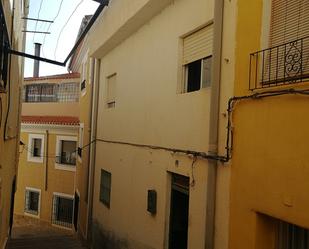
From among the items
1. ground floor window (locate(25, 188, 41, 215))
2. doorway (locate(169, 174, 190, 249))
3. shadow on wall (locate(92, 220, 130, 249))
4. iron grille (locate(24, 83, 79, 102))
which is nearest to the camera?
doorway (locate(169, 174, 190, 249))

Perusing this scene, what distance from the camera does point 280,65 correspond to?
4.88 metres

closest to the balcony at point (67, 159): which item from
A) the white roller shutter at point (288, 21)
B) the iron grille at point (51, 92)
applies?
the iron grille at point (51, 92)

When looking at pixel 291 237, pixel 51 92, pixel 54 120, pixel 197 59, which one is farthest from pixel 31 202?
pixel 291 237

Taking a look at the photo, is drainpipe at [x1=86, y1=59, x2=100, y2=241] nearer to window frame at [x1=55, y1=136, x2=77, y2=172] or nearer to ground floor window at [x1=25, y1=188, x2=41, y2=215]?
window frame at [x1=55, y1=136, x2=77, y2=172]

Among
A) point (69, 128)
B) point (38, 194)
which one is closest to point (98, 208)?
point (69, 128)

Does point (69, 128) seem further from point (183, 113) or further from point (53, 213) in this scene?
point (183, 113)

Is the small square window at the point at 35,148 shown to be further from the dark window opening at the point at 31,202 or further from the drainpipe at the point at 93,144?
the drainpipe at the point at 93,144

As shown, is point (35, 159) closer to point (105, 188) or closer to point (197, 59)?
point (105, 188)

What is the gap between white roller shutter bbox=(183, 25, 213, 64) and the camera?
6602 mm

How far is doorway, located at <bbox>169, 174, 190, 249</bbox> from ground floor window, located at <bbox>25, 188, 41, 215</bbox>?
18.7 metres

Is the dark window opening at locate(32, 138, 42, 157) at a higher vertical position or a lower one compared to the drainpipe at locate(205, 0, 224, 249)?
lower

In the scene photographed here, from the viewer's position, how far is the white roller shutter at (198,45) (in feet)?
21.7

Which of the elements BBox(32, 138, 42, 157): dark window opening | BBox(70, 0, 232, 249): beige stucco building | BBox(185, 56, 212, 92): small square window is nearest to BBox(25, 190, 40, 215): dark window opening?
BBox(32, 138, 42, 157): dark window opening

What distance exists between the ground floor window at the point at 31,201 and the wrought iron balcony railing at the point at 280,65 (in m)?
21.7
